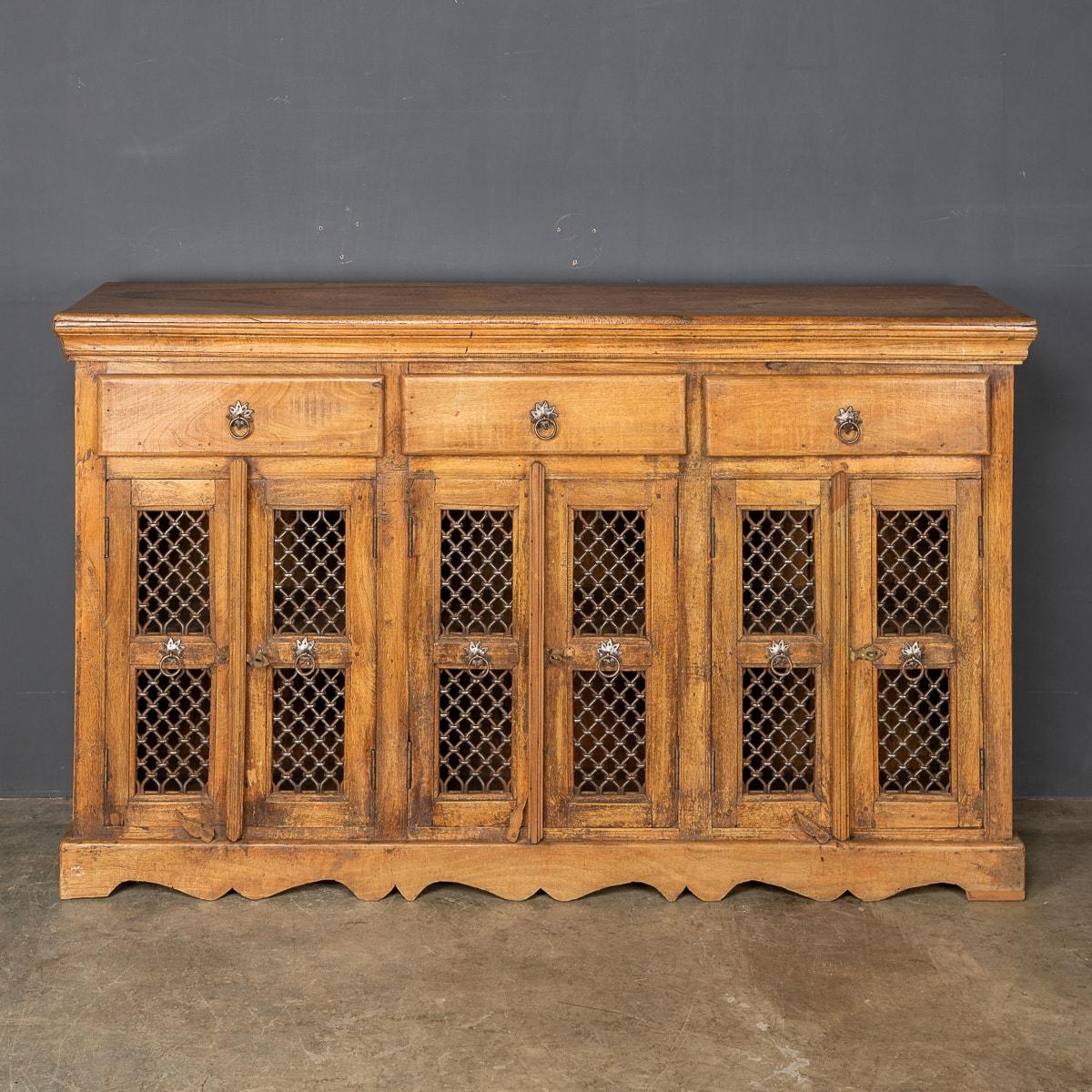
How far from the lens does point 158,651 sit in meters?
3.16

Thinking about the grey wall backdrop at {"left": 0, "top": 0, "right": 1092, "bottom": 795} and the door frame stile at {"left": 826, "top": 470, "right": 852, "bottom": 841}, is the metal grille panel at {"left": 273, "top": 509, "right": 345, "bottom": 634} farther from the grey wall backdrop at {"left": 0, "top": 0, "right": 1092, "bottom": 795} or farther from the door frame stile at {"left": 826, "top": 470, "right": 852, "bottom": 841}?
the door frame stile at {"left": 826, "top": 470, "right": 852, "bottom": 841}

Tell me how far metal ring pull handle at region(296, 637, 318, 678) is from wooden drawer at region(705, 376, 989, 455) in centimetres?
97

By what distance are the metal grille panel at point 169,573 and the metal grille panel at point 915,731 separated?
5.03 feet

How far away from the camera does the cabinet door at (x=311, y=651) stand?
3.14m

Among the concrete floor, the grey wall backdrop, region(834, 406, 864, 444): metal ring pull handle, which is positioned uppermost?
the grey wall backdrop

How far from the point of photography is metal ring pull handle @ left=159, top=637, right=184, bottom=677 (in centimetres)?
315

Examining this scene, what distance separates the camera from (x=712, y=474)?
314 cm

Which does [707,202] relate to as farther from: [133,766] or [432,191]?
[133,766]

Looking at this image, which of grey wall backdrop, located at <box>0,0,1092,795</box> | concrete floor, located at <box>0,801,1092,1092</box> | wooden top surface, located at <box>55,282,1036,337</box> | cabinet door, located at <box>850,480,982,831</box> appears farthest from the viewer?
grey wall backdrop, located at <box>0,0,1092,795</box>

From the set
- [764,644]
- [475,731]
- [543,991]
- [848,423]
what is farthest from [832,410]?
[543,991]

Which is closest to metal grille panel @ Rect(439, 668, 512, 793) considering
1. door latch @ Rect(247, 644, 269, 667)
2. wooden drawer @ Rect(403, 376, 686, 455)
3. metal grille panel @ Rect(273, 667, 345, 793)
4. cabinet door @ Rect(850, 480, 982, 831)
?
metal grille panel @ Rect(273, 667, 345, 793)

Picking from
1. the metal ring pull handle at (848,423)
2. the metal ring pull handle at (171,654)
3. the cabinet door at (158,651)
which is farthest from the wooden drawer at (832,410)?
the metal ring pull handle at (171,654)

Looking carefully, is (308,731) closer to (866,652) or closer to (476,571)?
(476,571)

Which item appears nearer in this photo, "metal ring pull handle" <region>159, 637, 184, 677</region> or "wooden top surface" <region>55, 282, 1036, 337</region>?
"wooden top surface" <region>55, 282, 1036, 337</region>
